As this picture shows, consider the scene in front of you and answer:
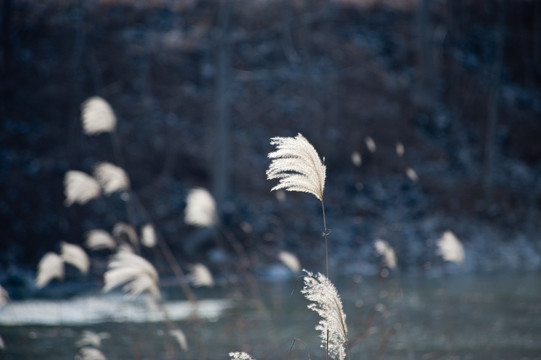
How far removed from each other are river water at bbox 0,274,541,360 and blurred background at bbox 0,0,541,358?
4.89 feet

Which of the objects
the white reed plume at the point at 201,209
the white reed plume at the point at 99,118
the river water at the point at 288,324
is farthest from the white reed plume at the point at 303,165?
the white reed plume at the point at 99,118

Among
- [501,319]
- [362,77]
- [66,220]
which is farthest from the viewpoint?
[362,77]

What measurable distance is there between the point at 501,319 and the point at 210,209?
18.7 feet

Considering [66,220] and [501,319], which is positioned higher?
[66,220]

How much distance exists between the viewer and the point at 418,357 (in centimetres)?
745

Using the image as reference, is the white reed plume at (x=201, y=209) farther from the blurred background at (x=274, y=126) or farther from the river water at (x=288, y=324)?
the blurred background at (x=274, y=126)

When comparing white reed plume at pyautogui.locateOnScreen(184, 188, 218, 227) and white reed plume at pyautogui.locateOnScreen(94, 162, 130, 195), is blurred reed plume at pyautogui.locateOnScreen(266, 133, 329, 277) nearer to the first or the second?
white reed plume at pyautogui.locateOnScreen(184, 188, 218, 227)

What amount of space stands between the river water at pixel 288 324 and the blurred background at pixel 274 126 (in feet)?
4.89

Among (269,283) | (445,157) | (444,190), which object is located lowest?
(269,283)

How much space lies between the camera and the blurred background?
56.2 ft

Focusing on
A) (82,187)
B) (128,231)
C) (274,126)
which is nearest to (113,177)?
(82,187)

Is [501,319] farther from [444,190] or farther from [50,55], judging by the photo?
[50,55]

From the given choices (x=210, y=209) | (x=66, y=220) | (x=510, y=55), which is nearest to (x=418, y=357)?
(x=210, y=209)

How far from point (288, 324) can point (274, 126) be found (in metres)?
15.1
